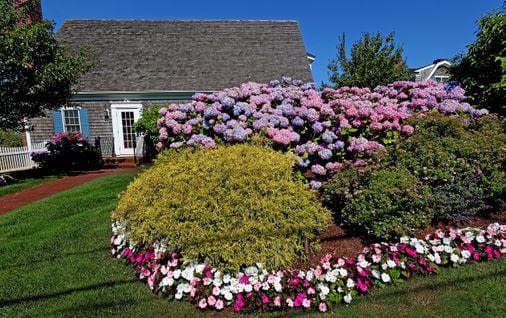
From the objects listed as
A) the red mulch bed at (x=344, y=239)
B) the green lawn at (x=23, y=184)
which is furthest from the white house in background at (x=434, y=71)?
the green lawn at (x=23, y=184)

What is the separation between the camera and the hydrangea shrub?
4.32 meters

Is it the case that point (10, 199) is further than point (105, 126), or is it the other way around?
point (105, 126)

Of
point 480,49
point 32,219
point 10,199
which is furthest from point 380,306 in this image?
point 10,199

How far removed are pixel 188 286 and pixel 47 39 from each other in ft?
34.2

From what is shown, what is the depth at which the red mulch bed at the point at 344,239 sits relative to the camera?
137 inches

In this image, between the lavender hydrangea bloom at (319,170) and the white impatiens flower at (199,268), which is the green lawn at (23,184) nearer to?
the white impatiens flower at (199,268)

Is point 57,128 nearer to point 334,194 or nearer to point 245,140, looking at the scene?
point 245,140

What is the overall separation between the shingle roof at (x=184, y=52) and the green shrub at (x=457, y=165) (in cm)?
1167

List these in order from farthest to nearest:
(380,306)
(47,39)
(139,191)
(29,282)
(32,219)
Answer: (47,39)
(32,219)
(139,191)
(29,282)
(380,306)

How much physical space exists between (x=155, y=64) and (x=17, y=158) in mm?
6877

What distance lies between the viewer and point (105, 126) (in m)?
14.4

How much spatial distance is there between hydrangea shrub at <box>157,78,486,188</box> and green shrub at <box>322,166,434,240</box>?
53cm

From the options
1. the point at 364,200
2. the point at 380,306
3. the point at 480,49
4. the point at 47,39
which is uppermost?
the point at 47,39

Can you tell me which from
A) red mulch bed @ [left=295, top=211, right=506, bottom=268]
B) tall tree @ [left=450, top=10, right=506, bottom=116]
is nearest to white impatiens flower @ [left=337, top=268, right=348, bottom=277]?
red mulch bed @ [left=295, top=211, right=506, bottom=268]
